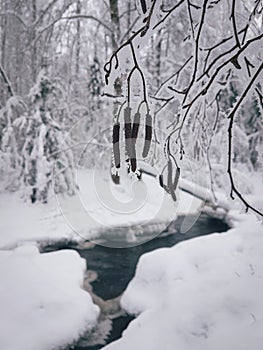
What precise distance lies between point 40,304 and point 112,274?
1812 mm

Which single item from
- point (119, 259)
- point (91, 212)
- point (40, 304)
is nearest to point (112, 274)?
point (119, 259)

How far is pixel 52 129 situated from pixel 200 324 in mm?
6281

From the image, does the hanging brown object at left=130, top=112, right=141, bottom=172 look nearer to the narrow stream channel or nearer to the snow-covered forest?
the snow-covered forest

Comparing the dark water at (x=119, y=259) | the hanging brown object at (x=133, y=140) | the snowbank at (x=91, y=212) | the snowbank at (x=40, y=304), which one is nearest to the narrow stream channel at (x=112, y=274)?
the dark water at (x=119, y=259)

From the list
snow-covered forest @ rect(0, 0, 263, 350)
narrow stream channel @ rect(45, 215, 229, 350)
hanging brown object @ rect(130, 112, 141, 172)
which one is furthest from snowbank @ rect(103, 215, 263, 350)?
hanging brown object @ rect(130, 112, 141, 172)

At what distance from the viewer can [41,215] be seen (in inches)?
301

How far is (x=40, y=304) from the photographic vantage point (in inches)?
156

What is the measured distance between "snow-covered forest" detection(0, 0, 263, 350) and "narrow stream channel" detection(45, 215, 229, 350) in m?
0.03

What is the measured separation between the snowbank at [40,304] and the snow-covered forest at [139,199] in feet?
0.05

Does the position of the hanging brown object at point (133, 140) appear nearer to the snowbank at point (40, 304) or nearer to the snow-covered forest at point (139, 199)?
the snow-covered forest at point (139, 199)

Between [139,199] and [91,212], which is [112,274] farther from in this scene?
[139,199]

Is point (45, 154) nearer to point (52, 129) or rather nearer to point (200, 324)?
point (52, 129)

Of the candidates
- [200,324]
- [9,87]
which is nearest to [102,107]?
[9,87]

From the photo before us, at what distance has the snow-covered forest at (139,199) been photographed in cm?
116
